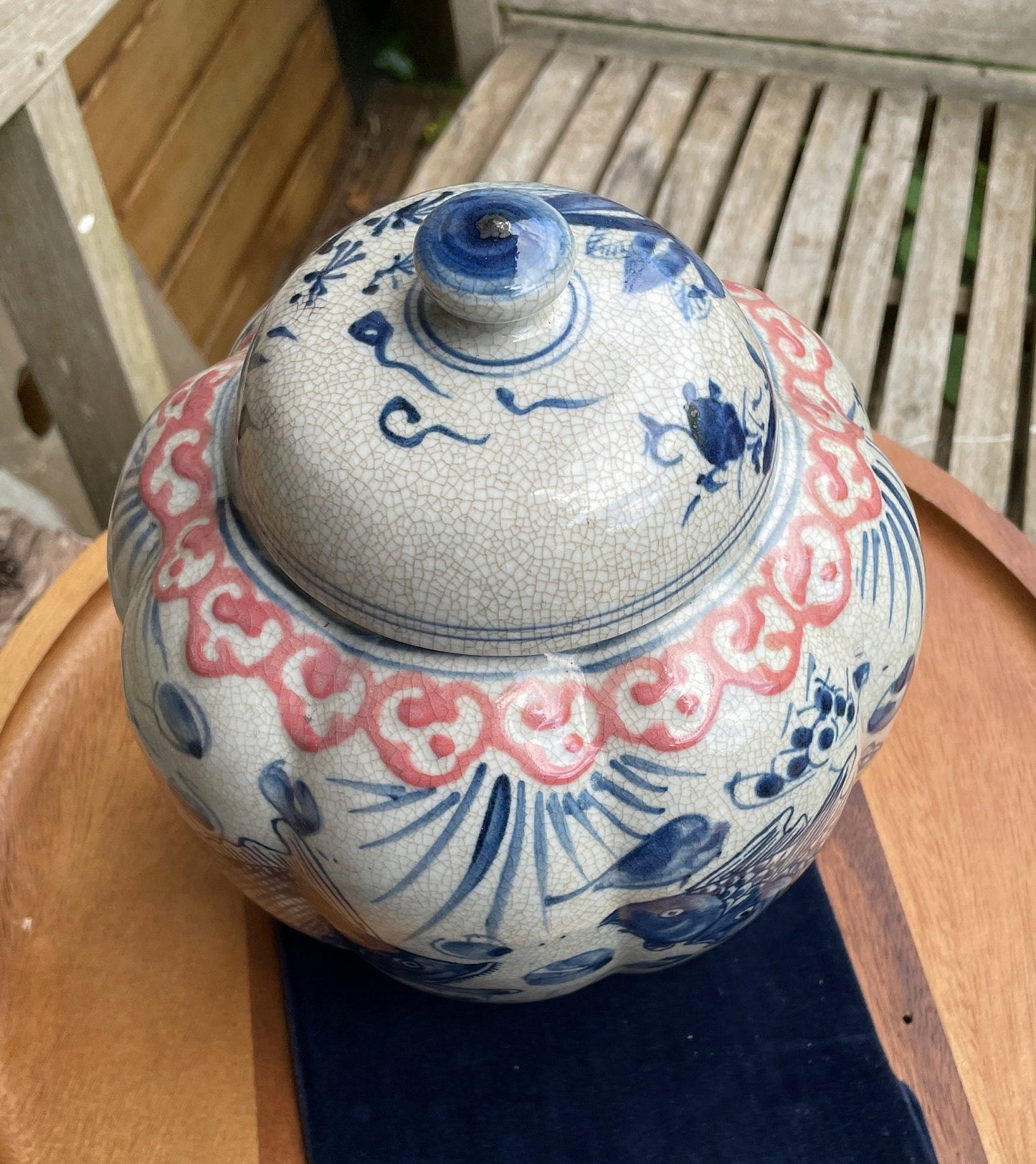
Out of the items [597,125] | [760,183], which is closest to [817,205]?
[760,183]

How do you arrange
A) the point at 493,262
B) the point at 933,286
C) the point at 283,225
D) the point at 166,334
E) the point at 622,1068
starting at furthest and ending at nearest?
the point at 283,225
the point at 166,334
the point at 933,286
the point at 622,1068
the point at 493,262

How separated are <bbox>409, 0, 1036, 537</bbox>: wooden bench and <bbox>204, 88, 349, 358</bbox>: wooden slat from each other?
20.0 inches

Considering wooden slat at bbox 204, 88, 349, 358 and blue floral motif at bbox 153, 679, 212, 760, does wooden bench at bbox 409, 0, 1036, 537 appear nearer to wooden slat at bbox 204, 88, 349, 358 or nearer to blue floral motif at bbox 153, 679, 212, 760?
wooden slat at bbox 204, 88, 349, 358

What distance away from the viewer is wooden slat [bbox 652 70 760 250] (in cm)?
143

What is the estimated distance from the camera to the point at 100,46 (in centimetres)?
144

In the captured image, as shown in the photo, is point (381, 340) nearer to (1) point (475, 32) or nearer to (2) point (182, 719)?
(2) point (182, 719)

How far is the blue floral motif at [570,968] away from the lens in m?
0.61

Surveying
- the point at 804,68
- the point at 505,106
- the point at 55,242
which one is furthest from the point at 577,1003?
the point at 804,68

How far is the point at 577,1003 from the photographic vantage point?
2.49ft

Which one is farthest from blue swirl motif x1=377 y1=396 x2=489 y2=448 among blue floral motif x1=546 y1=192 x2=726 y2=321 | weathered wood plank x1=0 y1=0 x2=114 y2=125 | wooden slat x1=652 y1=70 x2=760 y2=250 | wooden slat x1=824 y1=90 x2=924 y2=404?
wooden slat x1=652 y1=70 x2=760 y2=250

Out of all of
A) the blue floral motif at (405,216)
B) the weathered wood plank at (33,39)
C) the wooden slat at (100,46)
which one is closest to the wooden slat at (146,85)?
the wooden slat at (100,46)

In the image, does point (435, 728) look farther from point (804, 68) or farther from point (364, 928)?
point (804, 68)

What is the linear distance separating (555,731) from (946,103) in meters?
1.32

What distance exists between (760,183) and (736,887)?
1.09 m
